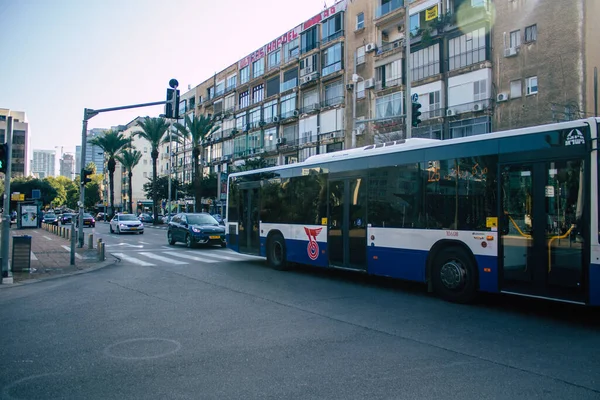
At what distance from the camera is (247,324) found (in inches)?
265

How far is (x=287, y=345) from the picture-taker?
566cm

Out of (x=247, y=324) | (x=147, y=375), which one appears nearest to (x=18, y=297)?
(x=247, y=324)

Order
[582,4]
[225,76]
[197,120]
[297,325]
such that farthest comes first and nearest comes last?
[225,76] → [197,120] → [582,4] → [297,325]

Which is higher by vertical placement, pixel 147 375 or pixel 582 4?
pixel 582 4

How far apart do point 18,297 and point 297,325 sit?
245 inches

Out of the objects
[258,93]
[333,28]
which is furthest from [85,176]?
[258,93]

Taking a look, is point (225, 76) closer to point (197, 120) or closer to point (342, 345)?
point (197, 120)

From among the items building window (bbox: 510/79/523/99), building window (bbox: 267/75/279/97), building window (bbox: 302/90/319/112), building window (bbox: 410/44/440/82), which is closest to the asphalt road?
building window (bbox: 510/79/523/99)

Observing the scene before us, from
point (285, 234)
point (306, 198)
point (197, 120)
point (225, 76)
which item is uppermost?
point (225, 76)

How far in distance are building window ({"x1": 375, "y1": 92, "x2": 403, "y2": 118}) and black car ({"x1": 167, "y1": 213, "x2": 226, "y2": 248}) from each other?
57.6 ft

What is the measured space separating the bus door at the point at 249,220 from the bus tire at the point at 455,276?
7.06m

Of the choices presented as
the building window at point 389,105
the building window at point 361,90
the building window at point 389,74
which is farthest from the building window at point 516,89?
the building window at point 361,90

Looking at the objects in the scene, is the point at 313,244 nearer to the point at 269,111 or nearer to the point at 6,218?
the point at 6,218

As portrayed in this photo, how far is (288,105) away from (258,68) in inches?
381
